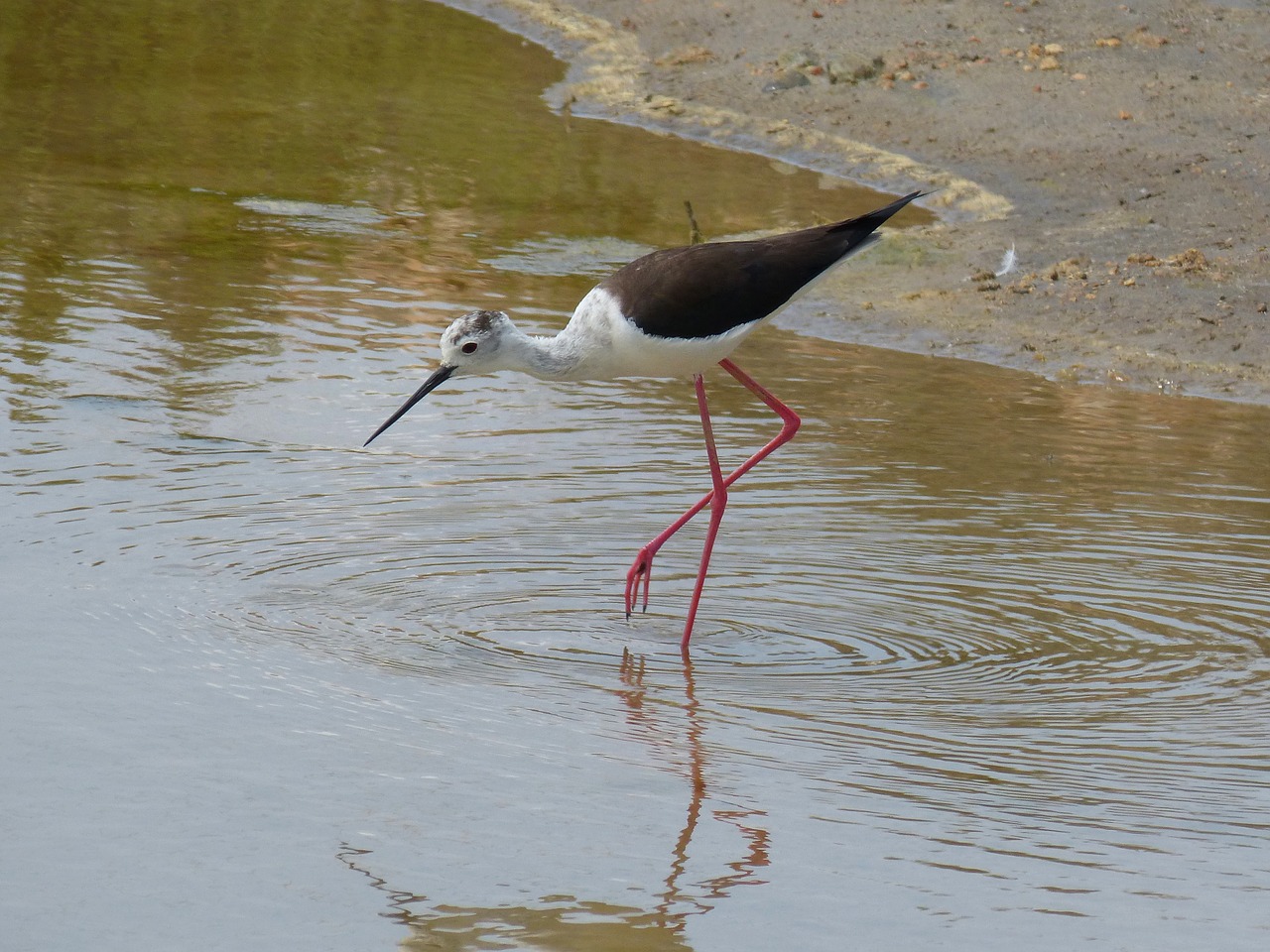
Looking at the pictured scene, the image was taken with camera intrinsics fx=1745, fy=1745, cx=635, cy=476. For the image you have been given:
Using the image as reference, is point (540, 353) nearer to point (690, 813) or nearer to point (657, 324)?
point (657, 324)

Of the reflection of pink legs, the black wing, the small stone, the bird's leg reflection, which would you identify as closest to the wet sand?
the small stone

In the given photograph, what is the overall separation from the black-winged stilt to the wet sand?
2.93 m

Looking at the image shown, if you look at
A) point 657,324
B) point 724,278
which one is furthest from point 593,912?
point 724,278

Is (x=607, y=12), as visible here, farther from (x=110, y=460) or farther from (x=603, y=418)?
(x=110, y=460)

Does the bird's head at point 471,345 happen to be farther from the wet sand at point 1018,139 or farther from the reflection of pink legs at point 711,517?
→ the wet sand at point 1018,139

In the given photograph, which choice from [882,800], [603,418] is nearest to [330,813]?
[882,800]

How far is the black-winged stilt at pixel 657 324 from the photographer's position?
5.53m

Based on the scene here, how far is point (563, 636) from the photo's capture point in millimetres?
5266

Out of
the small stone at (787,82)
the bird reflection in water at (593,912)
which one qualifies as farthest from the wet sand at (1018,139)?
the bird reflection in water at (593,912)

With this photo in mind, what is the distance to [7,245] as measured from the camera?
31.2 ft

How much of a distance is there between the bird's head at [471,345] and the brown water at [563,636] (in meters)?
0.61

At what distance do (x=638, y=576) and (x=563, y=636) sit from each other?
0.47 m

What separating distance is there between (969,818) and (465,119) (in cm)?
1045

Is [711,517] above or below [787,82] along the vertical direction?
below
